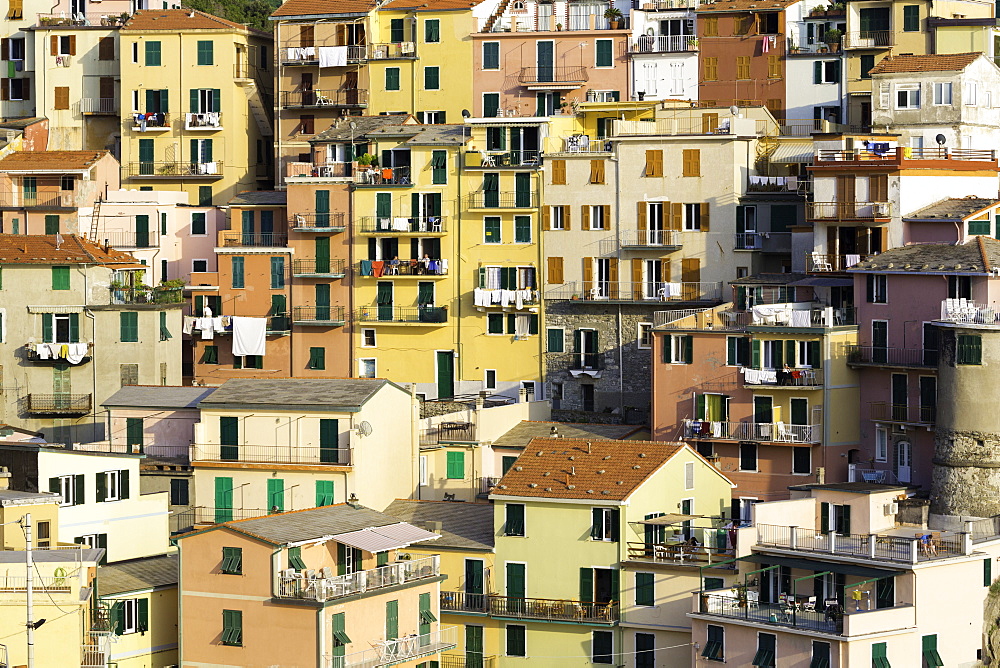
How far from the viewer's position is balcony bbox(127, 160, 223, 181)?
108000 millimetres

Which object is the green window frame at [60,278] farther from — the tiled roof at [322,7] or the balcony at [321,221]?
the tiled roof at [322,7]


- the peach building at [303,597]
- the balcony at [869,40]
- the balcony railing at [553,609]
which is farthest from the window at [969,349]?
the balcony at [869,40]

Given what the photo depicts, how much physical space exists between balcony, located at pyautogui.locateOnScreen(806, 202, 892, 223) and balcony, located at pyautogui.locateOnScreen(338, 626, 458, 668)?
80.4 ft

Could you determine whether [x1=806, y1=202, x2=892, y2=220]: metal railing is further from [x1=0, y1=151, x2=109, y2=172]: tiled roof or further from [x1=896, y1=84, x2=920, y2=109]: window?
[x1=0, y1=151, x2=109, y2=172]: tiled roof

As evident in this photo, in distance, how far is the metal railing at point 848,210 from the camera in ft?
288

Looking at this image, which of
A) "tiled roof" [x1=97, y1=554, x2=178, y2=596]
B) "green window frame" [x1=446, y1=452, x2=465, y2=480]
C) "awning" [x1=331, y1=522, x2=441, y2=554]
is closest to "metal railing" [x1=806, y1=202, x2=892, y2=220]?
"green window frame" [x1=446, y1=452, x2=465, y2=480]

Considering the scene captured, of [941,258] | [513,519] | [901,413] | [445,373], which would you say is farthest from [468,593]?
[445,373]

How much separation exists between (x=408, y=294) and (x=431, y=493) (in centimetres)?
1442

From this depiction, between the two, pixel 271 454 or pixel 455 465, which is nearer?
pixel 271 454

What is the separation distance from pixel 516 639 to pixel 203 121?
4004 centimetres

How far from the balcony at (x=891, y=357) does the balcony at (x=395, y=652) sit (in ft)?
63.4

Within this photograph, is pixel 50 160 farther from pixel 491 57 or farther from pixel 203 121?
pixel 491 57

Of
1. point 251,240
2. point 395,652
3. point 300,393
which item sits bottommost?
point 395,652

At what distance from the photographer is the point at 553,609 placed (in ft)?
245
